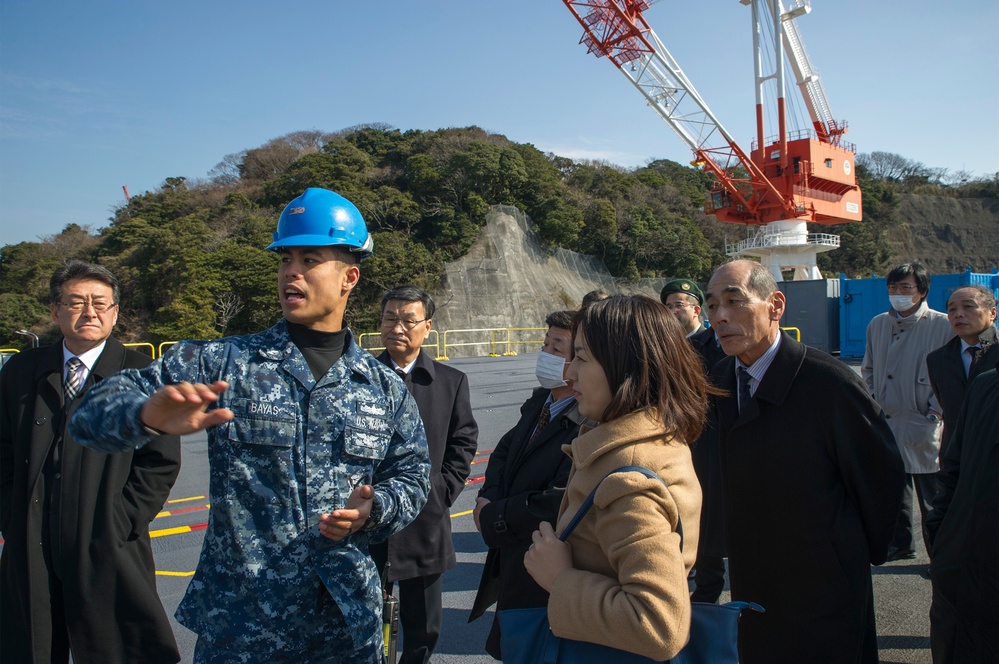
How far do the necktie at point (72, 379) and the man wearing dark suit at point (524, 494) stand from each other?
186 cm

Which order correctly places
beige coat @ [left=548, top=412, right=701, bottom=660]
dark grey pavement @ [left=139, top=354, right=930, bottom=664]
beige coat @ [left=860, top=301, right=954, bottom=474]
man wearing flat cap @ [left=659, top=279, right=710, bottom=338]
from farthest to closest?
1. man wearing flat cap @ [left=659, top=279, right=710, bottom=338]
2. beige coat @ [left=860, top=301, right=954, bottom=474]
3. dark grey pavement @ [left=139, top=354, right=930, bottom=664]
4. beige coat @ [left=548, top=412, right=701, bottom=660]

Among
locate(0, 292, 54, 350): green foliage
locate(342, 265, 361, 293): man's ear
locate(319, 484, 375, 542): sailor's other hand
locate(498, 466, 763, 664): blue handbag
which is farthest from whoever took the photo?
locate(0, 292, 54, 350): green foliage

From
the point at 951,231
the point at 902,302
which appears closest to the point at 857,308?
the point at 902,302

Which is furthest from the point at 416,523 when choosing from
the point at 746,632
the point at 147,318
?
the point at 147,318

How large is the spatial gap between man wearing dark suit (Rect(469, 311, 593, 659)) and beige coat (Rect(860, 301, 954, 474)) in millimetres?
3087

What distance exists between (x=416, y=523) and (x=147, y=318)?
29.3 meters

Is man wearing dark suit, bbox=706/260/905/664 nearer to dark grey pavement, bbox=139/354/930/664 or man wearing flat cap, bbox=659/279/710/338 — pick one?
dark grey pavement, bbox=139/354/930/664

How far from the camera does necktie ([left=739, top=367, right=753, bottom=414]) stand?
8.54 feet

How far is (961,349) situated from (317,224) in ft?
14.0

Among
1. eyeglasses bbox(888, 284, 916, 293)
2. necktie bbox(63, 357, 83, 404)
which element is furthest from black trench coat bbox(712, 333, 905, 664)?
necktie bbox(63, 357, 83, 404)

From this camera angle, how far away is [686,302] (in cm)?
454

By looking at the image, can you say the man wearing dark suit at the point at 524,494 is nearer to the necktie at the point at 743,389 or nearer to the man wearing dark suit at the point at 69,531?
the necktie at the point at 743,389

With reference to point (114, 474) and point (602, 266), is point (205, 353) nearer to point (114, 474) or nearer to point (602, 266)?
point (114, 474)

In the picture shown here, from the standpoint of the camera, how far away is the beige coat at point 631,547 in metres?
1.33
